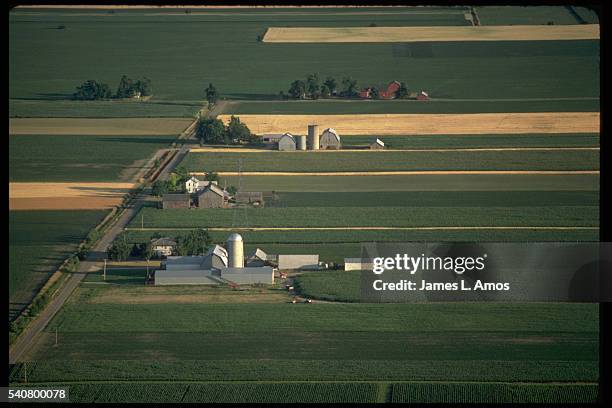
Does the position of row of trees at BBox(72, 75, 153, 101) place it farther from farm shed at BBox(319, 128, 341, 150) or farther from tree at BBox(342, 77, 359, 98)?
farm shed at BBox(319, 128, 341, 150)

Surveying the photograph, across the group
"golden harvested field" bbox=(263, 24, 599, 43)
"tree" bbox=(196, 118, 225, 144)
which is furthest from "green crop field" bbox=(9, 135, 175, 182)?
"golden harvested field" bbox=(263, 24, 599, 43)

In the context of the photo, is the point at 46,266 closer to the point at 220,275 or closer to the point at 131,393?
the point at 220,275

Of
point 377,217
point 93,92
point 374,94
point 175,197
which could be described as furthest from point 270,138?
point 93,92

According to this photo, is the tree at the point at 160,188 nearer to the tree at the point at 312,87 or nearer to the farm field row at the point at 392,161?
the farm field row at the point at 392,161

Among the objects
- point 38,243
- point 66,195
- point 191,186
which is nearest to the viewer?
point 38,243

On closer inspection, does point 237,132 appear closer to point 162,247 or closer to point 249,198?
point 249,198
